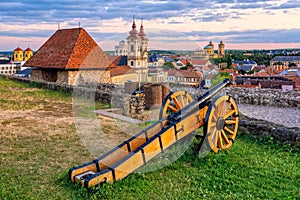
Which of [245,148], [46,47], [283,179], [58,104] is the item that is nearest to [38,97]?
[58,104]

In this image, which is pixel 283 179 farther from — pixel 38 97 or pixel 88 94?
pixel 38 97

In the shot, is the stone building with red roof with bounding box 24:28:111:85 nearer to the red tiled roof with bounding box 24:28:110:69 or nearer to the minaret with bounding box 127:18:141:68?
the red tiled roof with bounding box 24:28:110:69

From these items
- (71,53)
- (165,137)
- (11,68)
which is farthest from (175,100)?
(11,68)

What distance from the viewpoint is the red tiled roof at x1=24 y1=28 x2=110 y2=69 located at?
13008mm

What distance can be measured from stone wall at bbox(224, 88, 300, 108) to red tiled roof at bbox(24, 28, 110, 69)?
5.20m

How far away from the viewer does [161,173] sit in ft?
14.0

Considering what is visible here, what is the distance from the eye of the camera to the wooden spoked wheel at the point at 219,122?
15.4ft

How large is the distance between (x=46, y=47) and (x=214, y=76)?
978cm

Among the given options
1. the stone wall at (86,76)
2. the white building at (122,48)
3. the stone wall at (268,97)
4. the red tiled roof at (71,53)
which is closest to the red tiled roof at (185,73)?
the white building at (122,48)

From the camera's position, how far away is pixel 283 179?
410 cm

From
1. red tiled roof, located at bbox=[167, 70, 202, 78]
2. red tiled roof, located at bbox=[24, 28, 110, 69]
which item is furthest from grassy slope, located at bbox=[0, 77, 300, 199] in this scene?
red tiled roof, located at bbox=[24, 28, 110, 69]

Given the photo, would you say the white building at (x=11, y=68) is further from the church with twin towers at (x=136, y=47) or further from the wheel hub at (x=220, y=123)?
the wheel hub at (x=220, y=123)

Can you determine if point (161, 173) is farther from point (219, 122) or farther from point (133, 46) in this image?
point (133, 46)

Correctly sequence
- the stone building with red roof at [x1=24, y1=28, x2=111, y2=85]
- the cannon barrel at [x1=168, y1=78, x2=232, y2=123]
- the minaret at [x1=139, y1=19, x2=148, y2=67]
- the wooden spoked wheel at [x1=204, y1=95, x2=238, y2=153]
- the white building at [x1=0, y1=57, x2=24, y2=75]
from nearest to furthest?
1. the cannon barrel at [x1=168, y1=78, x2=232, y2=123]
2. the wooden spoked wheel at [x1=204, y1=95, x2=238, y2=153]
3. the minaret at [x1=139, y1=19, x2=148, y2=67]
4. the stone building with red roof at [x1=24, y1=28, x2=111, y2=85]
5. the white building at [x1=0, y1=57, x2=24, y2=75]
